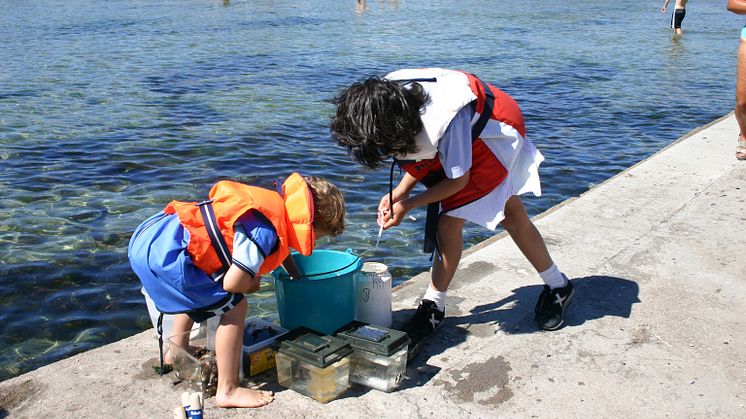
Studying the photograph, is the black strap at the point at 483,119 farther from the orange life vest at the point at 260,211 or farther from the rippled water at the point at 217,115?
the rippled water at the point at 217,115

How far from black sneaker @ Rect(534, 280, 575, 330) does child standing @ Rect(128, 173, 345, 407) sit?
138cm

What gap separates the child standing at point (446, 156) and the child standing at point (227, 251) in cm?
38

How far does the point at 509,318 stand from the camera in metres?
4.25

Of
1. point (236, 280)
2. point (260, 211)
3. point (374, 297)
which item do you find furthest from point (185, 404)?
point (374, 297)

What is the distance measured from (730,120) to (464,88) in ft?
22.5

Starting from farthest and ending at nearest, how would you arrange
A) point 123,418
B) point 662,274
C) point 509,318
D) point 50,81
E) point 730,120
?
point 50,81
point 730,120
point 662,274
point 509,318
point 123,418

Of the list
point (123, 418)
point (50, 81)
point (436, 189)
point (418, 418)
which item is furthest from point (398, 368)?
point (50, 81)

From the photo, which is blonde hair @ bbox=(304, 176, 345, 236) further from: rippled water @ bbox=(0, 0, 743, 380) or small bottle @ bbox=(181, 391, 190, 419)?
rippled water @ bbox=(0, 0, 743, 380)

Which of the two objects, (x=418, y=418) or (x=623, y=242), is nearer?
(x=418, y=418)

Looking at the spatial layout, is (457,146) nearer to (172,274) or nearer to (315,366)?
(315,366)

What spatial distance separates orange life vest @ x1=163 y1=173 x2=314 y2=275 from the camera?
10.7ft

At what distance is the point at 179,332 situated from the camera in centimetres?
366

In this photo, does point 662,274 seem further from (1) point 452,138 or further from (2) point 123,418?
(2) point 123,418

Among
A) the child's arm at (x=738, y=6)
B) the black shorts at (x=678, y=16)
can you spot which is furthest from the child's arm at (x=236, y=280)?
the black shorts at (x=678, y=16)
